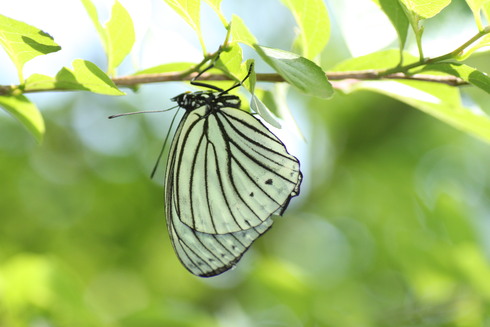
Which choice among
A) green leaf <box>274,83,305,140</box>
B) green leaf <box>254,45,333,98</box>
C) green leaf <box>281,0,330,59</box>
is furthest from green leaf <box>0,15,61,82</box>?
green leaf <box>274,83,305,140</box>

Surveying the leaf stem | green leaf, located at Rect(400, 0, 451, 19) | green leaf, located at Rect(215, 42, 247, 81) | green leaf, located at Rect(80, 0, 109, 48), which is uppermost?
green leaf, located at Rect(80, 0, 109, 48)

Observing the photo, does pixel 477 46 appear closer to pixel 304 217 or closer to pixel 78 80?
pixel 78 80

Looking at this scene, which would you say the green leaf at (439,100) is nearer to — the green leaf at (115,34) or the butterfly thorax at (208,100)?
the butterfly thorax at (208,100)

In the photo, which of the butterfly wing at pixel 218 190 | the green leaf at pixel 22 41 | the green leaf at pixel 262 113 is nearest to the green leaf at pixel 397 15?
the green leaf at pixel 262 113

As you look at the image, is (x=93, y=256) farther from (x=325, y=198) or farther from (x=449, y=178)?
(x=449, y=178)

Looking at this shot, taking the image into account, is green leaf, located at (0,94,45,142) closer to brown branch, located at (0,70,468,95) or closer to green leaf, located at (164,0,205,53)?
brown branch, located at (0,70,468,95)

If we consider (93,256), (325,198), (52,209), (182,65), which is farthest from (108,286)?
(182,65)

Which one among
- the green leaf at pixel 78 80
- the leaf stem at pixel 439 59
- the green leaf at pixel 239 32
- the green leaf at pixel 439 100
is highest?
the green leaf at pixel 78 80

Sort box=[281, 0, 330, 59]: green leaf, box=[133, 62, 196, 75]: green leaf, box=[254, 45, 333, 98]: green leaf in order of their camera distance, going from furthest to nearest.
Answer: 1. box=[133, 62, 196, 75]: green leaf
2. box=[281, 0, 330, 59]: green leaf
3. box=[254, 45, 333, 98]: green leaf
